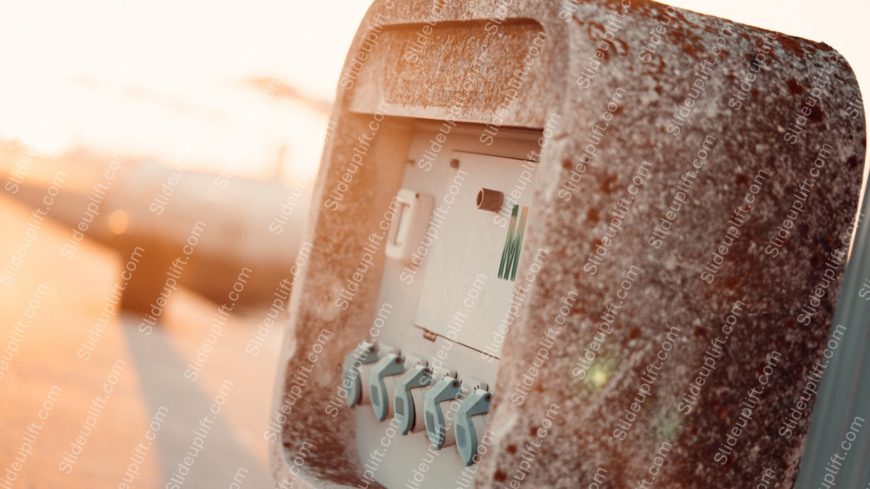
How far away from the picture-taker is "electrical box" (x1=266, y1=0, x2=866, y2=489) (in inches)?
75.7

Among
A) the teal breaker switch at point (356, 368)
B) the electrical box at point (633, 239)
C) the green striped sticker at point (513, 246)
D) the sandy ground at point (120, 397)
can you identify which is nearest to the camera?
the electrical box at point (633, 239)

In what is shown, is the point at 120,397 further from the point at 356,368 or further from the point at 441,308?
the point at 441,308

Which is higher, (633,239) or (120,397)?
(633,239)

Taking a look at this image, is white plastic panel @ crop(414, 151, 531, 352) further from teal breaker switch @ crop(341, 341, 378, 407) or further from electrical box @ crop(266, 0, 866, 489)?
teal breaker switch @ crop(341, 341, 378, 407)

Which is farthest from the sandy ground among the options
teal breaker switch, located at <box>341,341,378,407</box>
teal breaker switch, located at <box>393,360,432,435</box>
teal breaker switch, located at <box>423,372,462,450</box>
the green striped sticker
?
the green striped sticker

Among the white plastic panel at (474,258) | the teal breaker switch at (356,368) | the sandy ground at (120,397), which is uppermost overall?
the white plastic panel at (474,258)

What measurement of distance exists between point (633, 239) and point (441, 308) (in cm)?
83

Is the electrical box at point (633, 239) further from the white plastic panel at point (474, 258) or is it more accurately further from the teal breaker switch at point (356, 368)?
the teal breaker switch at point (356, 368)

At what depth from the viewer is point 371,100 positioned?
2729 millimetres

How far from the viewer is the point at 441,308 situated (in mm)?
2680

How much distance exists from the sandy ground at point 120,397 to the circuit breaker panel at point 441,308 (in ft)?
9.24

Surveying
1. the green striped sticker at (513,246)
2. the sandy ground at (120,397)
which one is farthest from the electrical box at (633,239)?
the sandy ground at (120,397)

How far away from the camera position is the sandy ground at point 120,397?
5.33m

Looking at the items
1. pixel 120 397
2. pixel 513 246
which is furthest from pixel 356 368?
pixel 120 397
